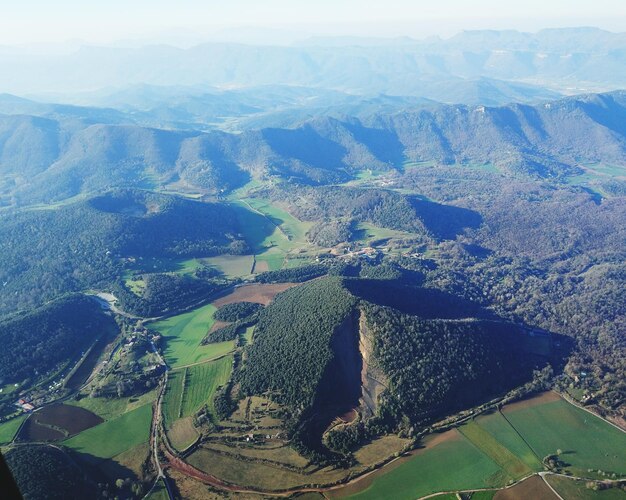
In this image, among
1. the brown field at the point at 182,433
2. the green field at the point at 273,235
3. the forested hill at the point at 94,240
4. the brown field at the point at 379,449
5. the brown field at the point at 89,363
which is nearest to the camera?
the brown field at the point at 379,449

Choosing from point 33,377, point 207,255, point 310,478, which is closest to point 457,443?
point 310,478

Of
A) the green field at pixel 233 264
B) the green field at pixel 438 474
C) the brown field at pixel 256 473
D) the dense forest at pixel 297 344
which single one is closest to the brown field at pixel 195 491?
the brown field at pixel 256 473

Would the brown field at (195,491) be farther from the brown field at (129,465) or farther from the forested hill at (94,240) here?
the forested hill at (94,240)

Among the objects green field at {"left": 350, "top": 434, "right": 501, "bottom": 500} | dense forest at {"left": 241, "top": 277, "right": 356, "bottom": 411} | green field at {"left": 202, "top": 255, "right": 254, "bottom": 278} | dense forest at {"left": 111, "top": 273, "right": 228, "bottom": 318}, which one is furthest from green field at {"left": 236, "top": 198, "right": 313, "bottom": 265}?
A: green field at {"left": 350, "top": 434, "right": 501, "bottom": 500}

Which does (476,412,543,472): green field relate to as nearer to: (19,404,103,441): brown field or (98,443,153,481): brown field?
(98,443,153,481): brown field

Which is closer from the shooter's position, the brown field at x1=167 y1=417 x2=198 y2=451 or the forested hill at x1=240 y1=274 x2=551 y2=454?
the brown field at x1=167 y1=417 x2=198 y2=451

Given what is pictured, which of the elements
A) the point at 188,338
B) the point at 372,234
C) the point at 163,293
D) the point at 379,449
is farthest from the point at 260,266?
the point at 379,449
